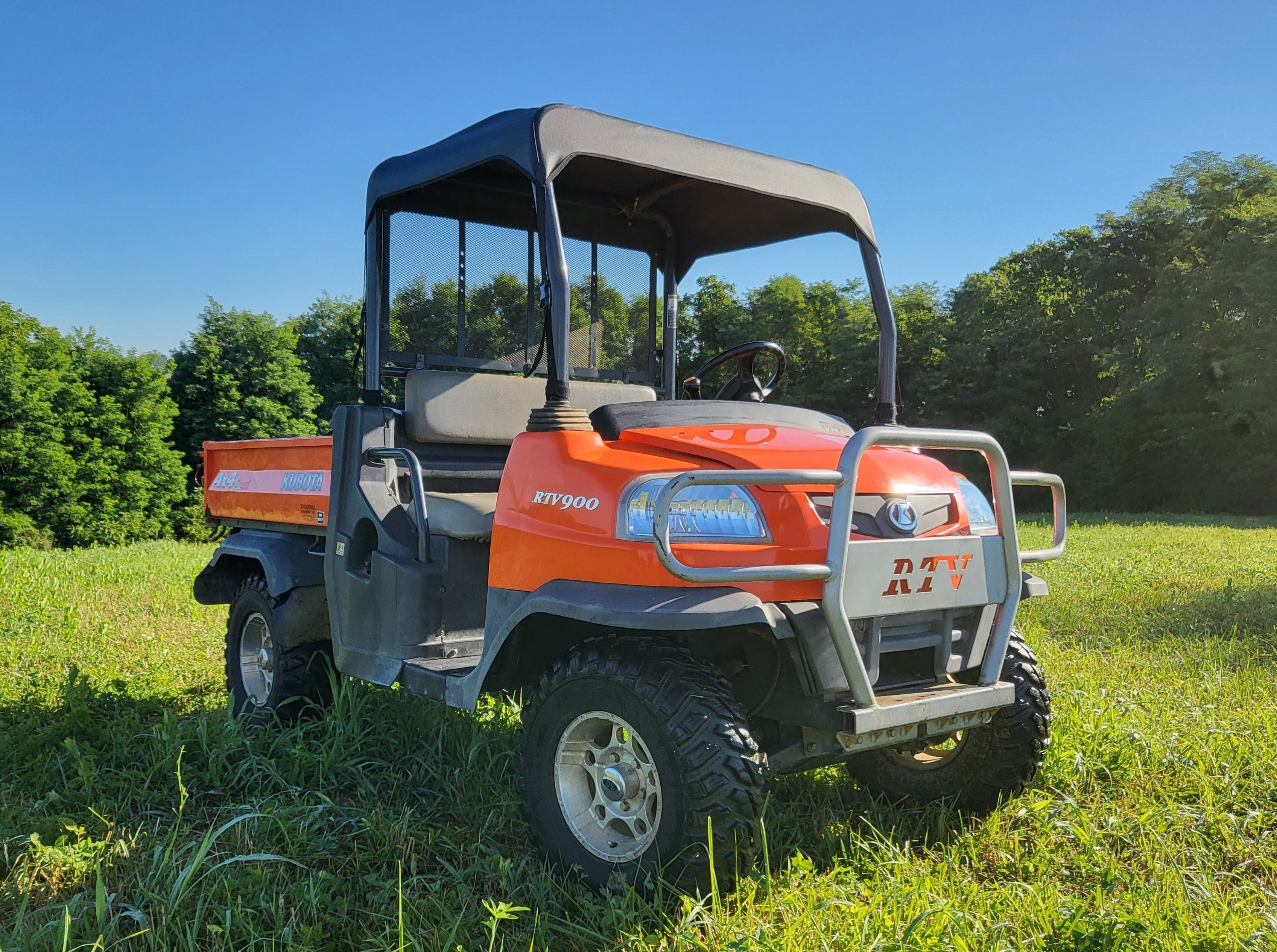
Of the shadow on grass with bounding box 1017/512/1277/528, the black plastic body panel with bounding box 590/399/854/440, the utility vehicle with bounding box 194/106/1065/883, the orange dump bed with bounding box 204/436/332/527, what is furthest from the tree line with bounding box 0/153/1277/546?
the black plastic body panel with bounding box 590/399/854/440

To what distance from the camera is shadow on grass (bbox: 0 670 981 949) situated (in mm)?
2627

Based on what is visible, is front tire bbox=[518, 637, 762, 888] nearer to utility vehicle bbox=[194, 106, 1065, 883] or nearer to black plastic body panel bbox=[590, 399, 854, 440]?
utility vehicle bbox=[194, 106, 1065, 883]

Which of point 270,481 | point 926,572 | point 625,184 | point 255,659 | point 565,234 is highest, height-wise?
point 625,184

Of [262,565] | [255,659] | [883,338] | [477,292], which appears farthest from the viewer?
[255,659]

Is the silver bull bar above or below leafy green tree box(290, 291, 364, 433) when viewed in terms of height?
below

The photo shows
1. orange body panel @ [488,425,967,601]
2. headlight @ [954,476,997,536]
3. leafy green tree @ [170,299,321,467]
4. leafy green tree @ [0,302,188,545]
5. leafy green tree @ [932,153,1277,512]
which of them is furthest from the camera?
leafy green tree @ [932,153,1277,512]

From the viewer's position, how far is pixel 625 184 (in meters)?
4.27

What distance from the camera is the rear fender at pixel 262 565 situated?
440cm

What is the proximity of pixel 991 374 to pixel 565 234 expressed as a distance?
30.8 metres

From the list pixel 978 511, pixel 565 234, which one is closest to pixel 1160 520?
pixel 565 234

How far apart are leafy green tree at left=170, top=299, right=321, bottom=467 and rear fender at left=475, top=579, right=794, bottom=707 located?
79.1 feet

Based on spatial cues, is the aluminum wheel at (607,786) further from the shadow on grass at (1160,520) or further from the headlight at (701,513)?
the shadow on grass at (1160,520)

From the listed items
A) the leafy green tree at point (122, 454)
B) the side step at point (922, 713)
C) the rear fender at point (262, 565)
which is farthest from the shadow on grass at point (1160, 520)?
the leafy green tree at point (122, 454)

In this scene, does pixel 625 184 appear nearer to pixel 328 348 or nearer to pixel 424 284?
pixel 424 284
